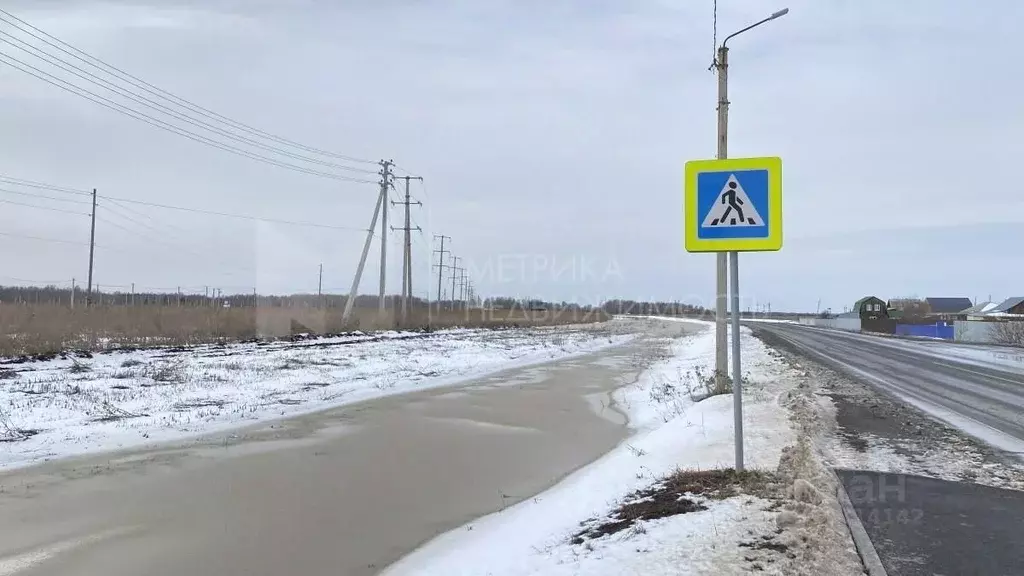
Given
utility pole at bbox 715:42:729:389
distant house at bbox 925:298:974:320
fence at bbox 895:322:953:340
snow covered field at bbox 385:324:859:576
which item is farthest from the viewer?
distant house at bbox 925:298:974:320

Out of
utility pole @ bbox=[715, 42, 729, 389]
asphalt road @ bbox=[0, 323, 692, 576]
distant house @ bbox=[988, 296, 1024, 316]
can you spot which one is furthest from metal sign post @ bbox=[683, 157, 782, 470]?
distant house @ bbox=[988, 296, 1024, 316]

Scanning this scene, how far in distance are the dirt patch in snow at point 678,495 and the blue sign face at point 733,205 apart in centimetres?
209

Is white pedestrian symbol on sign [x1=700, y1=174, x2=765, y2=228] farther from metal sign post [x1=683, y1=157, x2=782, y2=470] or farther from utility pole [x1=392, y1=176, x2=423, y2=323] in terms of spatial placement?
utility pole [x1=392, y1=176, x2=423, y2=323]

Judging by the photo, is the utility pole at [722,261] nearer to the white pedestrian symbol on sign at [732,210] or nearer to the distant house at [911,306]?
the white pedestrian symbol on sign at [732,210]

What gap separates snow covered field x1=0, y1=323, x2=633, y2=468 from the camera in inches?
388

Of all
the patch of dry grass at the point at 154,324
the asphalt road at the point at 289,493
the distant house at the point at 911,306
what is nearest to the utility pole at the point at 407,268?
the patch of dry grass at the point at 154,324

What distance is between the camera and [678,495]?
5520 millimetres

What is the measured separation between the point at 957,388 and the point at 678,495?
1245 centimetres

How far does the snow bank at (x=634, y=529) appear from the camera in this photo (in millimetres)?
4188

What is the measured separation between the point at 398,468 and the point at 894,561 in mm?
5744

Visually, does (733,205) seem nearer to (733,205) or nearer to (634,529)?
(733,205)

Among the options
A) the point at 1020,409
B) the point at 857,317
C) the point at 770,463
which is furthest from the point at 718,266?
the point at 857,317

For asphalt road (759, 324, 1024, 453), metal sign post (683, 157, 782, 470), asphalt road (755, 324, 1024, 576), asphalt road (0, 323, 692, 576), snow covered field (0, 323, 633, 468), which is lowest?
asphalt road (0, 323, 692, 576)

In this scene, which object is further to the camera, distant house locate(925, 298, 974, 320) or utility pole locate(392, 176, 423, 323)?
distant house locate(925, 298, 974, 320)
